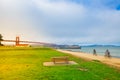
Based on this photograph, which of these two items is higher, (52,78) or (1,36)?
(1,36)

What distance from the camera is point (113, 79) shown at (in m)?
14.2

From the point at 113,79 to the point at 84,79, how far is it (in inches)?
71.0

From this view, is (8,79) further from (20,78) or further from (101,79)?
(101,79)

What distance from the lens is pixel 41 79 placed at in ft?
45.0

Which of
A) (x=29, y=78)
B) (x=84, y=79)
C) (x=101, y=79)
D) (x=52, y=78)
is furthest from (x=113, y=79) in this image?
(x=29, y=78)

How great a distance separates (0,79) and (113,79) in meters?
6.64

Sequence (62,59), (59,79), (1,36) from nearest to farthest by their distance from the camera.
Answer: (59,79)
(62,59)
(1,36)

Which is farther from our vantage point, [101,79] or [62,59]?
[62,59]

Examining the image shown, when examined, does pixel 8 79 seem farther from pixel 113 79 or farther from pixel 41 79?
pixel 113 79

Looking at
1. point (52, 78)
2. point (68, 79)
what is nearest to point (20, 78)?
point (52, 78)

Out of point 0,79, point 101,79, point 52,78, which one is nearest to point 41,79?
point 52,78

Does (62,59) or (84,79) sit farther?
(62,59)

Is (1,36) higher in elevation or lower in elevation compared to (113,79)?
higher

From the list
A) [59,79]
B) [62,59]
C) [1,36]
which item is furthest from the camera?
[1,36]
